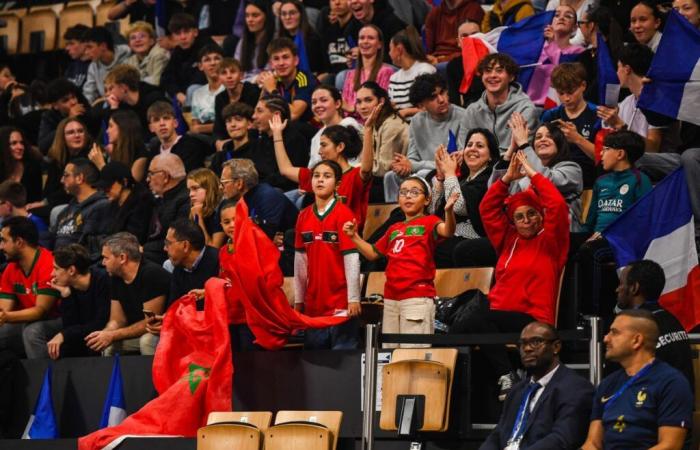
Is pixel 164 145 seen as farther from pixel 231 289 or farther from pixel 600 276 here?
pixel 600 276

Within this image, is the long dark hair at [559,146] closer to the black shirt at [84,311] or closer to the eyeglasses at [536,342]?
the eyeglasses at [536,342]

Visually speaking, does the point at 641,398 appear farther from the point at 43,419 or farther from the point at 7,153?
the point at 7,153

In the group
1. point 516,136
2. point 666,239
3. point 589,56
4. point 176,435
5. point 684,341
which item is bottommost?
point 176,435

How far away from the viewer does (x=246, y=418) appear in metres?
7.92

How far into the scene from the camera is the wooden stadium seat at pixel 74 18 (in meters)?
16.5

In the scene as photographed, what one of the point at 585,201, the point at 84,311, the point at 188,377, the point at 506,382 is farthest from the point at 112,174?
the point at 506,382

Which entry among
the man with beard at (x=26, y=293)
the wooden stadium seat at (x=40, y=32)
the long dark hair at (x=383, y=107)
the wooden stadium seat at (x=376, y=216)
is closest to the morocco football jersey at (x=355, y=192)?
the wooden stadium seat at (x=376, y=216)

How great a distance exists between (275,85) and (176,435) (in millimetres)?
4308

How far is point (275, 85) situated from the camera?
11.9 meters

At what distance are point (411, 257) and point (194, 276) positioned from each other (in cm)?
173

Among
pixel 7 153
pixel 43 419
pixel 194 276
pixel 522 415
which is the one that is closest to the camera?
pixel 522 415

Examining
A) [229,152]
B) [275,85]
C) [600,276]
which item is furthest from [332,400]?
[275,85]

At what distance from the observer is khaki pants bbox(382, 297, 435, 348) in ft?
26.5

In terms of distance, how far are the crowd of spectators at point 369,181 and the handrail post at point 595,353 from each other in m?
0.13
